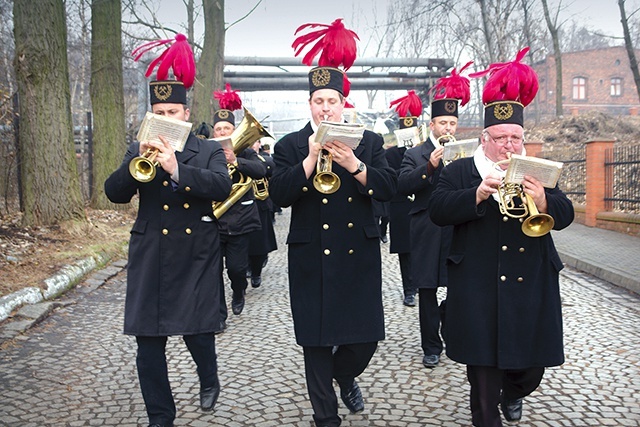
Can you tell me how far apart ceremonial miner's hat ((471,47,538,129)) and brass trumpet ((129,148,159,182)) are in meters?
1.92

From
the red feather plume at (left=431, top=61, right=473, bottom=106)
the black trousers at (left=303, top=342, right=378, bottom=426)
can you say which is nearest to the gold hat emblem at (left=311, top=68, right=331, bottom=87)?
the black trousers at (left=303, top=342, right=378, bottom=426)

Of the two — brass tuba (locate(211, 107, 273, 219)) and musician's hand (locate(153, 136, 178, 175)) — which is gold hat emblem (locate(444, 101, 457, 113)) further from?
musician's hand (locate(153, 136, 178, 175))

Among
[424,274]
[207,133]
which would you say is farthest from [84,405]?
[207,133]

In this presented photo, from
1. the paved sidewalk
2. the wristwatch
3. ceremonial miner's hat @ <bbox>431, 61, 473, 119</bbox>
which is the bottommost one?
the paved sidewalk

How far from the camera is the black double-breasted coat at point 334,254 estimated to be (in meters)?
4.10

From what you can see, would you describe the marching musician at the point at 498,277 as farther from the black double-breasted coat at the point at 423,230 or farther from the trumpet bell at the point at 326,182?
the black double-breasted coat at the point at 423,230

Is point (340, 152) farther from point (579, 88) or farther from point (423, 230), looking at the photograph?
point (579, 88)

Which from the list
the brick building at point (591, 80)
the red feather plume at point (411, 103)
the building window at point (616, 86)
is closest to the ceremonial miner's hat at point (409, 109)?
the red feather plume at point (411, 103)

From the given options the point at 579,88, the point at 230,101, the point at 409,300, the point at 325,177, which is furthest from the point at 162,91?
the point at 579,88

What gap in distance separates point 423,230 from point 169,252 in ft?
8.64

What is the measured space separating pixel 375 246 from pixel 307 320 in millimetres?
616

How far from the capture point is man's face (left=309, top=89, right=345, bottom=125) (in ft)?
13.5

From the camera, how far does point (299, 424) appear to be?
4.37 meters

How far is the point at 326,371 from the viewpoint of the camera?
419 centimetres
